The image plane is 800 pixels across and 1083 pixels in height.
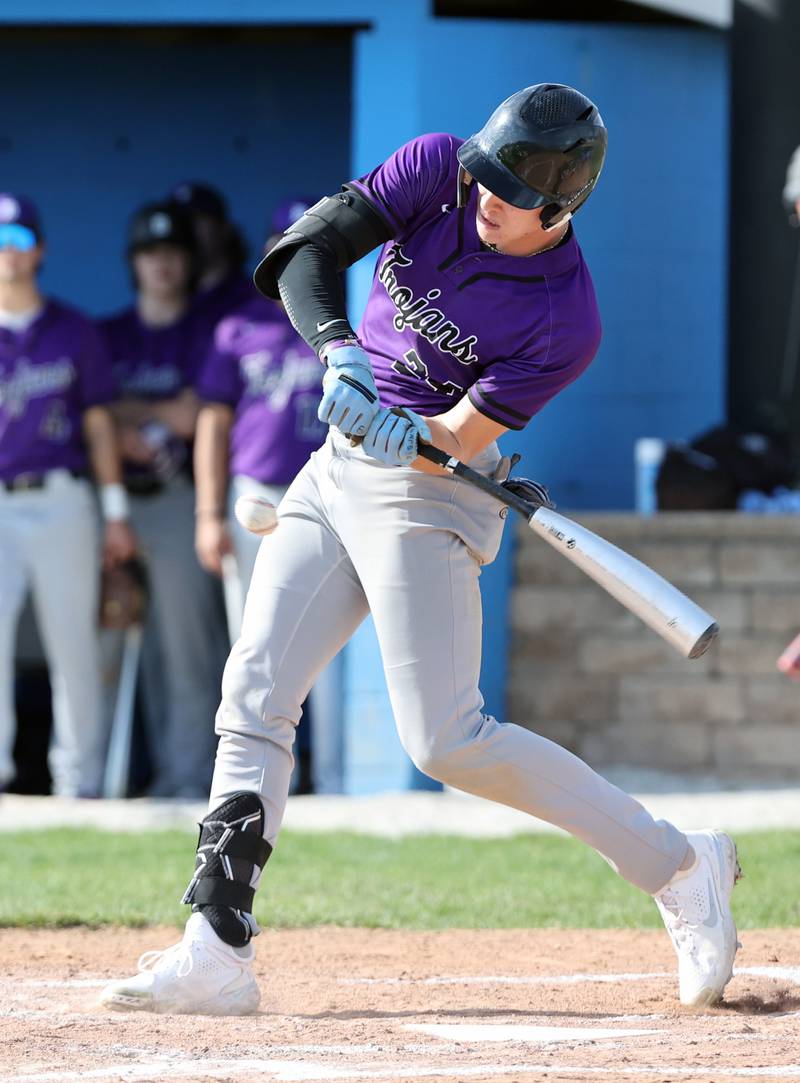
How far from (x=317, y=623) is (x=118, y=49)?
6208mm

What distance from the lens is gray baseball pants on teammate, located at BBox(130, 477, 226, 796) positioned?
784cm

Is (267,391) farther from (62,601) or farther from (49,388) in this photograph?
(62,601)

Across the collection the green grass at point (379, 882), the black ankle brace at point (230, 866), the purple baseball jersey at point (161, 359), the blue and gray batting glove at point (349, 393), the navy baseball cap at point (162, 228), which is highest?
the navy baseball cap at point (162, 228)

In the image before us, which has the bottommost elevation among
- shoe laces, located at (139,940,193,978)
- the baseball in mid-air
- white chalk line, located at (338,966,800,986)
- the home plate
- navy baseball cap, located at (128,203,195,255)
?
white chalk line, located at (338,966,800,986)

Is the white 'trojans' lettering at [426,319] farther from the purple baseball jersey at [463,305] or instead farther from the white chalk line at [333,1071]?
the white chalk line at [333,1071]

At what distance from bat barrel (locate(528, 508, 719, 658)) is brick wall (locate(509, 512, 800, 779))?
12.7 feet

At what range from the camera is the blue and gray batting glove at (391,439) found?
360 centimetres

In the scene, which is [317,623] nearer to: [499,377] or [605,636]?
[499,377]

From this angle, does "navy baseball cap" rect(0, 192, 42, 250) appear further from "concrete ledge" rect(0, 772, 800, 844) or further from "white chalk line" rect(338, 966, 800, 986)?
"white chalk line" rect(338, 966, 800, 986)

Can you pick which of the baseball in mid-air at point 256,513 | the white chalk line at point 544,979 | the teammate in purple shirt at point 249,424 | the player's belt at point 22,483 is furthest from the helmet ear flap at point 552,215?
the player's belt at point 22,483

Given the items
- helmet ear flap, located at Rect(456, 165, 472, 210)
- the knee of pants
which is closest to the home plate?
the knee of pants

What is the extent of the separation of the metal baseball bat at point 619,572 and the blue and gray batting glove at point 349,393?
0.53 ft

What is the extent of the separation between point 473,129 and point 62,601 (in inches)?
104

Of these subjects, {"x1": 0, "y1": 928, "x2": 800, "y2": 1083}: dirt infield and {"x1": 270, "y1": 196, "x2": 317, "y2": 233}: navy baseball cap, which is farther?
{"x1": 270, "y1": 196, "x2": 317, "y2": 233}: navy baseball cap
